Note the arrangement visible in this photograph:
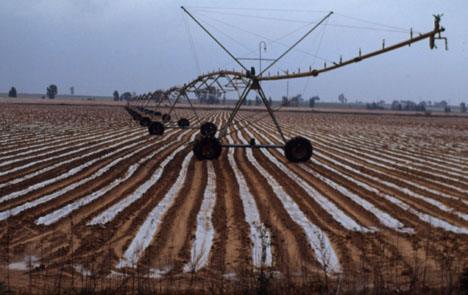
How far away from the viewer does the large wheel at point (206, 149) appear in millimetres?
12173

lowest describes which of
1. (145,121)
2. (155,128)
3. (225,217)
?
(225,217)

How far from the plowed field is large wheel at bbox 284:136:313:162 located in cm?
32

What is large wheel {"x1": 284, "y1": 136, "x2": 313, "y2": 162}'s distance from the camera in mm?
12094

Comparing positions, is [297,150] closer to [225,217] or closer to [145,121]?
[225,217]

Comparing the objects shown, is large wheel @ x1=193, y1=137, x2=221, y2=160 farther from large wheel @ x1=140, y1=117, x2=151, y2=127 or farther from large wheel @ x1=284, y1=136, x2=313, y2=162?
large wheel @ x1=140, y1=117, x2=151, y2=127

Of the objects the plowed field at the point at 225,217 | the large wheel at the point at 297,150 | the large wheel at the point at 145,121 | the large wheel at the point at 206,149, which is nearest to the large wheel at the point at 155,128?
the large wheel at the point at 145,121

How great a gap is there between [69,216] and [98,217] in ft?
1.66

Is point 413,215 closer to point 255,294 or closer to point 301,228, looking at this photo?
point 301,228

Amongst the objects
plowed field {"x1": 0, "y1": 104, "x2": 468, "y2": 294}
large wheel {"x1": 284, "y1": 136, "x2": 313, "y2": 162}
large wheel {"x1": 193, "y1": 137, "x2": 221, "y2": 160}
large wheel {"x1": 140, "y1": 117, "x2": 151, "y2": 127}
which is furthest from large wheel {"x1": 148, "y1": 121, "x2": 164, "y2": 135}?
large wheel {"x1": 284, "y1": 136, "x2": 313, "y2": 162}

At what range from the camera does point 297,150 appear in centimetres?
1223

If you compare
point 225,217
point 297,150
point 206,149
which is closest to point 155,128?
point 206,149

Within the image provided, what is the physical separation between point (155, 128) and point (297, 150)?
10.5 meters

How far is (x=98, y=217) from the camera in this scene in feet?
22.1

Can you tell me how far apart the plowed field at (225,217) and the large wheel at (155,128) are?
778cm
